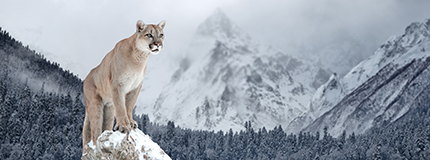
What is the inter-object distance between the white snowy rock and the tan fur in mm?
412

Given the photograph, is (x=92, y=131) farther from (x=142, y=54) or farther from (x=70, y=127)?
(x=70, y=127)

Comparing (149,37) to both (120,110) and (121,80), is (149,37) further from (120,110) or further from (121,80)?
(120,110)

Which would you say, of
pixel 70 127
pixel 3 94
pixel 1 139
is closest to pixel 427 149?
pixel 70 127

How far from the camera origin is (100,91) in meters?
17.4

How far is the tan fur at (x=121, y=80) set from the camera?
51.5ft

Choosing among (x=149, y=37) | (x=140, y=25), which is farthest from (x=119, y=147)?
(x=140, y=25)

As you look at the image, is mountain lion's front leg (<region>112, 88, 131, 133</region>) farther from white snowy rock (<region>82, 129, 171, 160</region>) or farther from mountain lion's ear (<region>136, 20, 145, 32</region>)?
mountain lion's ear (<region>136, 20, 145, 32</region>)

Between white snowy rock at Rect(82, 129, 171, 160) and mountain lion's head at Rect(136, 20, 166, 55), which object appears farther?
white snowy rock at Rect(82, 129, 171, 160)

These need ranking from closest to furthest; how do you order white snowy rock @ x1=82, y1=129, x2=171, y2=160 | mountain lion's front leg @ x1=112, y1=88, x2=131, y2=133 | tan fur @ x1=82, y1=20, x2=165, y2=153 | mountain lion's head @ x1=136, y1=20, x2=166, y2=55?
mountain lion's head @ x1=136, y1=20, x2=166, y2=55
tan fur @ x1=82, y1=20, x2=165, y2=153
mountain lion's front leg @ x1=112, y1=88, x2=131, y2=133
white snowy rock @ x1=82, y1=129, x2=171, y2=160

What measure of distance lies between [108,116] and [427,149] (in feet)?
638

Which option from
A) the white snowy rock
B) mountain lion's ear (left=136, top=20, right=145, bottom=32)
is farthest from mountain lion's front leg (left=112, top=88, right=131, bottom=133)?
mountain lion's ear (left=136, top=20, right=145, bottom=32)

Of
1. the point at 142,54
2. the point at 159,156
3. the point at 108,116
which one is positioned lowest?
the point at 159,156

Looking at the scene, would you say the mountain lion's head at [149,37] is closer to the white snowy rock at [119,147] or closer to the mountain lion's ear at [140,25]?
the mountain lion's ear at [140,25]

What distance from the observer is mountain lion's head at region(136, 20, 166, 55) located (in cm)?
1527
